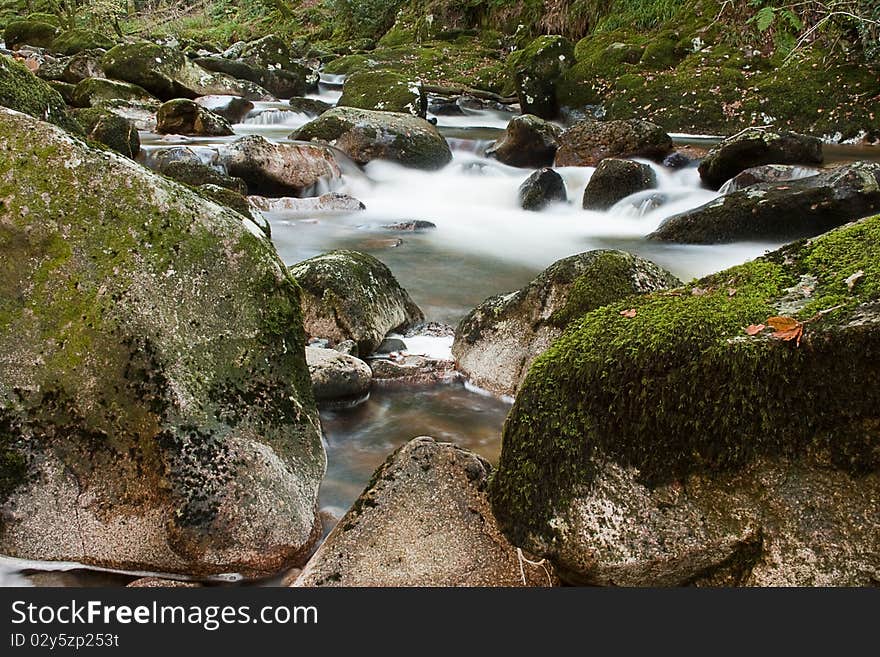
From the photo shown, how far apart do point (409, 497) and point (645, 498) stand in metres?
0.91

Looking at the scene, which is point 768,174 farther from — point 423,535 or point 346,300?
point 423,535

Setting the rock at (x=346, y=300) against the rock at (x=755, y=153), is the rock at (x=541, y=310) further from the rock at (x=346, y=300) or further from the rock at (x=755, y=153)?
the rock at (x=755, y=153)

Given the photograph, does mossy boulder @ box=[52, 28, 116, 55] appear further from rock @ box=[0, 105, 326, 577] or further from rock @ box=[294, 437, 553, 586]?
rock @ box=[294, 437, 553, 586]

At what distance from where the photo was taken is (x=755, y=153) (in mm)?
10844

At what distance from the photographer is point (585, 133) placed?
13.0 metres

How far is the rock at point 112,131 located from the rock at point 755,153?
8.53 meters

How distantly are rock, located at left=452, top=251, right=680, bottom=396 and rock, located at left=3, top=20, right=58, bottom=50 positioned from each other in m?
27.6

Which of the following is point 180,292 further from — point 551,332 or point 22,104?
point 551,332

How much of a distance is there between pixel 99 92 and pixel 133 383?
14860mm

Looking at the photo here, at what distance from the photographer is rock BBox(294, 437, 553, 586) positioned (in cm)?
272

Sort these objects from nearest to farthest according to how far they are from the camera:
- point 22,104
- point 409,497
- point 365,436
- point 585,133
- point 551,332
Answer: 1. point 409,497
2. point 22,104
3. point 365,436
4. point 551,332
5. point 585,133

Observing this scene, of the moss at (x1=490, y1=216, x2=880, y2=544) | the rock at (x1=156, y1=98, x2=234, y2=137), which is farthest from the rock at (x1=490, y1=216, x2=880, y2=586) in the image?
the rock at (x1=156, y1=98, x2=234, y2=137)

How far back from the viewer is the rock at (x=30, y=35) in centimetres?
2698

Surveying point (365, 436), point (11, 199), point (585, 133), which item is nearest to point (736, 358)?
point (365, 436)
